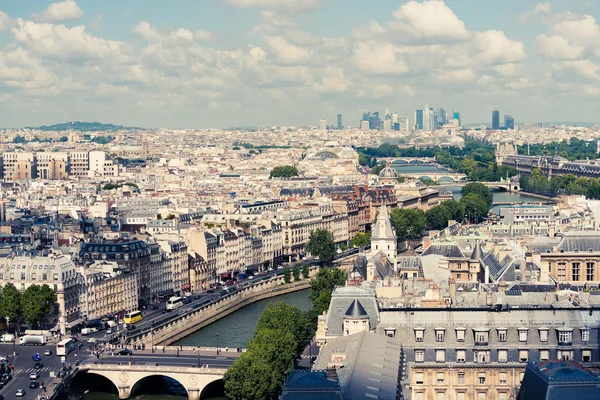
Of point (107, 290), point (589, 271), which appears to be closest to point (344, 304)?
point (589, 271)

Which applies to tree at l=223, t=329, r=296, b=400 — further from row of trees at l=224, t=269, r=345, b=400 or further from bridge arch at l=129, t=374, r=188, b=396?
bridge arch at l=129, t=374, r=188, b=396

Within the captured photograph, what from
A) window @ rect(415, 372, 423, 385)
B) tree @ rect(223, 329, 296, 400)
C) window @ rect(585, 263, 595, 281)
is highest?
window @ rect(585, 263, 595, 281)

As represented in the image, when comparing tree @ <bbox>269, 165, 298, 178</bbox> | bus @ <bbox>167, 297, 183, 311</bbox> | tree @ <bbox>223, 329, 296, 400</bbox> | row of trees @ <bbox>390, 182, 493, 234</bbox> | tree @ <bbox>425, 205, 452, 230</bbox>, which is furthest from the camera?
tree @ <bbox>269, 165, 298, 178</bbox>

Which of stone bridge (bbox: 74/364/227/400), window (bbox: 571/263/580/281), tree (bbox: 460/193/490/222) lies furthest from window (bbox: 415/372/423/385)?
tree (bbox: 460/193/490/222)

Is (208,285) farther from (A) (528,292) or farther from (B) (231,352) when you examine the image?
(A) (528,292)

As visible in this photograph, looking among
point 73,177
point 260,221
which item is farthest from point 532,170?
point 260,221

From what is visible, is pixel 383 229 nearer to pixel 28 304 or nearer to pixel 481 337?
pixel 28 304

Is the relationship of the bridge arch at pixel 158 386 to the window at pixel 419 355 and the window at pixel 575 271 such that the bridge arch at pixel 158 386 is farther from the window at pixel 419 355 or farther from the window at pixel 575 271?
the window at pixel 575 271
